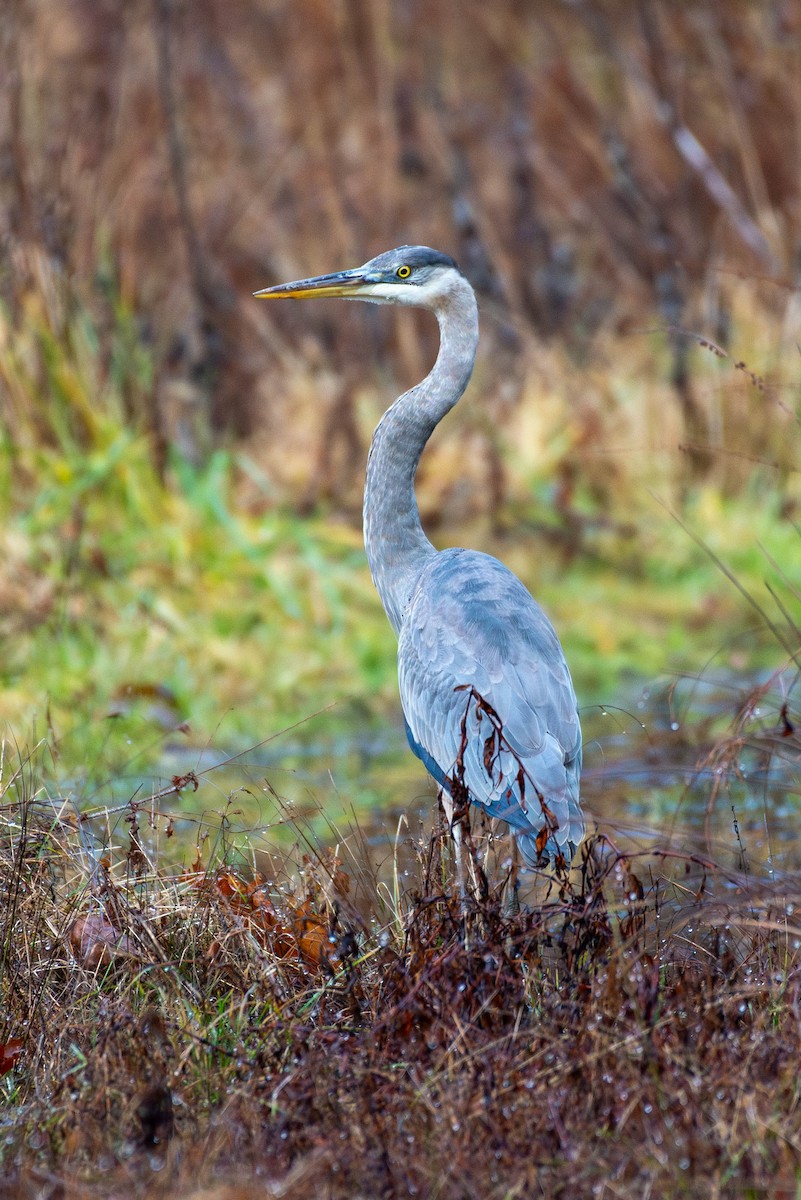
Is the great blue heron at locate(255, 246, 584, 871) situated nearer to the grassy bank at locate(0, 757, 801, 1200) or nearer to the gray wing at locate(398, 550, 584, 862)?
the gray wing at locate(398, 550, 584, 862)

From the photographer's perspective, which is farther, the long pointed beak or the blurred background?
the blurred background

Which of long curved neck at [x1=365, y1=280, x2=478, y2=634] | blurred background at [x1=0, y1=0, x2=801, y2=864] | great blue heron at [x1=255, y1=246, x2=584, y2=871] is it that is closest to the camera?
great blue heron at [x1=255, y1=246, x2=584, y2=871]

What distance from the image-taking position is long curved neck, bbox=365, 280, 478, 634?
4742mm

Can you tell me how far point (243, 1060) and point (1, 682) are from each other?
367 cm

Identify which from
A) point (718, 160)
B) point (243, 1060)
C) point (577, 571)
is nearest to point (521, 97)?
point (718, 160)

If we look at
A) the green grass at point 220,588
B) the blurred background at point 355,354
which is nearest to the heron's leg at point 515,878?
the blurred background at point 355,354

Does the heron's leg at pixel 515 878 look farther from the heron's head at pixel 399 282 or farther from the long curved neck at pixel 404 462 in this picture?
the heron's head at pixel 399 282

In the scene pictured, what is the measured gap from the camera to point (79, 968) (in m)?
3.29

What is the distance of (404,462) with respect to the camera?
4.76 metres

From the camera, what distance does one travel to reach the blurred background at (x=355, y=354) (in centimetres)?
666

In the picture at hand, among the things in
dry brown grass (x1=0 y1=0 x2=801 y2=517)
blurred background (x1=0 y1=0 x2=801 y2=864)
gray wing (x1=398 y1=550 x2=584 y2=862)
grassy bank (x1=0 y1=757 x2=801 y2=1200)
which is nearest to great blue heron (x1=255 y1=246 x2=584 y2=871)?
gray wing (x1=398 y1=550 x2=584 y2=862)

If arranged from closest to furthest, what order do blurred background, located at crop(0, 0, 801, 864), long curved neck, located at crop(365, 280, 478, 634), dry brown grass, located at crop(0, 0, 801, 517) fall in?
long curved neck, located at crop(365, 280, 478, 634) < blurred background, located at crop(0, 0, 801, 864) < dry brown grass, located at crop(0, 0, 801, 517)

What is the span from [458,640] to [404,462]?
2.82 ft

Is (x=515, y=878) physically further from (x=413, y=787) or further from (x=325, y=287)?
(x=413, y=787)
